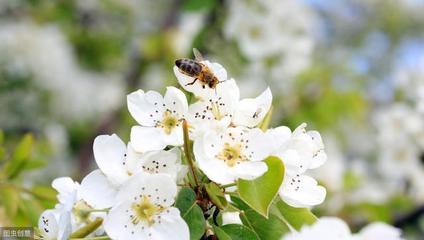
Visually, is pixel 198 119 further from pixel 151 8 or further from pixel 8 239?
pixel 151 8

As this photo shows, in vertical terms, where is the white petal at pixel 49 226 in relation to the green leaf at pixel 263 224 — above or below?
above

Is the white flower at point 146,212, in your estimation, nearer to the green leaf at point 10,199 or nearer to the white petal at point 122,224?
the white petal at point 122,224

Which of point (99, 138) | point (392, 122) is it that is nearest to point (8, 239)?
point (99, 138)

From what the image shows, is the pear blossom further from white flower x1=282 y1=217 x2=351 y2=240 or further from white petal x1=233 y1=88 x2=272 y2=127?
white flower x1=282 y1=217 x2=351 y2=240

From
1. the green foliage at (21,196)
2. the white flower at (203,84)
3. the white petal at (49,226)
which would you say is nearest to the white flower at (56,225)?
the white petal at (49,226)

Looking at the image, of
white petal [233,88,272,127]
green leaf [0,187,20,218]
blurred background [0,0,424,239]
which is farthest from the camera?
blurred background [0,0,424,239]

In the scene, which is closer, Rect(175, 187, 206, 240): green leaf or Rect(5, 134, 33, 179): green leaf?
Rect(175, 187, 206, 240): green leaf

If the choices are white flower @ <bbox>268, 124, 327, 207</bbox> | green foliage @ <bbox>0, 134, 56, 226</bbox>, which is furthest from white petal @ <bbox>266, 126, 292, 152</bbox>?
green foliage @ <bbox>0, 134, 56, 226</bbox>

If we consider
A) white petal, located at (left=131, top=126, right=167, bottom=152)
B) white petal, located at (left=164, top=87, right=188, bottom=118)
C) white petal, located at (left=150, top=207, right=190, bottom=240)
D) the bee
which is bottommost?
white petal, located at (left=150, top=207, right=190, bottom=240)
